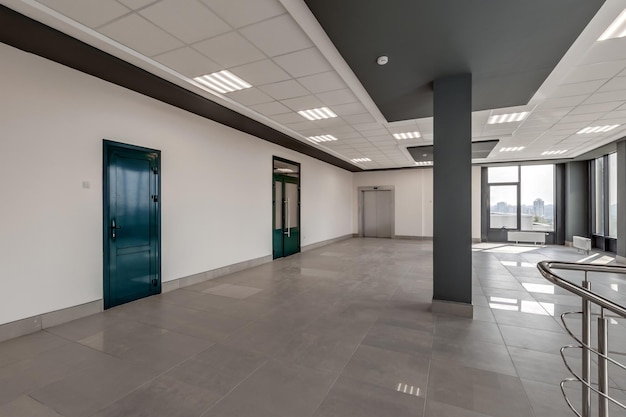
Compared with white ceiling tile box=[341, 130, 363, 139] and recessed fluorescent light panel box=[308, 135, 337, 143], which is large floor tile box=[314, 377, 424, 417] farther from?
recessed fluorescent light panel box=[308, 135, 337, 143]

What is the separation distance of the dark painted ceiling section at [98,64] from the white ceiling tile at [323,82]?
1.91 m

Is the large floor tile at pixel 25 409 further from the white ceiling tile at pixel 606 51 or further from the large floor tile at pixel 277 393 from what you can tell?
the white ceiling tile at pixel 606 51

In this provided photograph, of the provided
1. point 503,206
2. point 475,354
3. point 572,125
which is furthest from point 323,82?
point 503,206

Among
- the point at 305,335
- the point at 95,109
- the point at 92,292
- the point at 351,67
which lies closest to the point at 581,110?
the point at 351,67

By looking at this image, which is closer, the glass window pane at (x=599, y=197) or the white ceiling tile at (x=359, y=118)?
the white ceiling tile at (x=359, y=118)

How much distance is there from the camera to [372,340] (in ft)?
10.7

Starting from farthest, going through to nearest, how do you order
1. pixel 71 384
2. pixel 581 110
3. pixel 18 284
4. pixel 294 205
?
pixel 294 205
pixel 581 110
pixel 18 284
pixel 71 384

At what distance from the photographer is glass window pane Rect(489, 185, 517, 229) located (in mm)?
12109

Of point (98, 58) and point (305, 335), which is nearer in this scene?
point (305, 335)

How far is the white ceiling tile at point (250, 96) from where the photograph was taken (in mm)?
4809

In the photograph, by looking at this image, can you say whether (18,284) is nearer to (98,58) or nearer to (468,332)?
(98,58)

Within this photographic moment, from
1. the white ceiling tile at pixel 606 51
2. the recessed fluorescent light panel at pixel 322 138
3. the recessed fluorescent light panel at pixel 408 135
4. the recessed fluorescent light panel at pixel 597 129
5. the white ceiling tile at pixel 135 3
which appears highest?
the white ceiling tile at pixel 135 3

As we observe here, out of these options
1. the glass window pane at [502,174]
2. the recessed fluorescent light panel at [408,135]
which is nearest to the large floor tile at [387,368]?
the recessed fluorescent light panel at [408,135]

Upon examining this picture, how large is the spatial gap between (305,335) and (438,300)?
2111 millimetres
